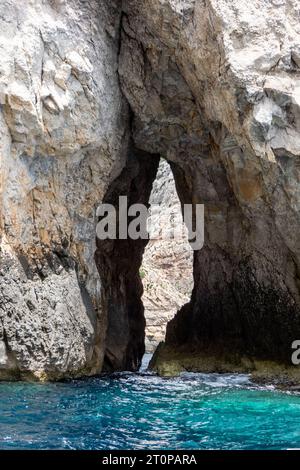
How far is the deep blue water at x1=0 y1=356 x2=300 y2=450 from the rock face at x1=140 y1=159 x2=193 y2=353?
23.0 m

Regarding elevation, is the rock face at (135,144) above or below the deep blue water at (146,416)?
above

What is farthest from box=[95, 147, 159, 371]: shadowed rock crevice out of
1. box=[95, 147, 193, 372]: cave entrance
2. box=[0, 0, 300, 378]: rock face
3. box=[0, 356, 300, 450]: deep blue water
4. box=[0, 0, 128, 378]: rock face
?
box=[0, 356, 300, 450]: deep blue water

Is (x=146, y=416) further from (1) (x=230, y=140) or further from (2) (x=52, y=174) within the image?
(1) (x=230, y=140)

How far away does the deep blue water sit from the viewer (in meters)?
6.92

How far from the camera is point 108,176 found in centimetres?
1445

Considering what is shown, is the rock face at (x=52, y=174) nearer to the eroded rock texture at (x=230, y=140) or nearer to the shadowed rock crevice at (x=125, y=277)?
the eroded rock texture at (x=230, y=140)

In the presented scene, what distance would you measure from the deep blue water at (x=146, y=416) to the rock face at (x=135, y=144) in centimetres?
193

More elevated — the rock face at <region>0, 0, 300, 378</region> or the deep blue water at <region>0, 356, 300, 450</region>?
the rock face at <region>0, 0, 300, 378</region>

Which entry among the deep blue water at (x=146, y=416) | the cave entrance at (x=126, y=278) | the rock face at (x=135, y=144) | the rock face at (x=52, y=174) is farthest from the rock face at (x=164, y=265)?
the deep blue water at (x=146, y=416)

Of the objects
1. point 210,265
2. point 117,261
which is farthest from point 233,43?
point 117,261

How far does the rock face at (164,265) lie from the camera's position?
116 ft

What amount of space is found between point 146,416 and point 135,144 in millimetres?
9414

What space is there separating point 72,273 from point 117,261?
597 cm

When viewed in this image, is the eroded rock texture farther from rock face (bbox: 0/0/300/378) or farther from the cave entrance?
the cave entrance
